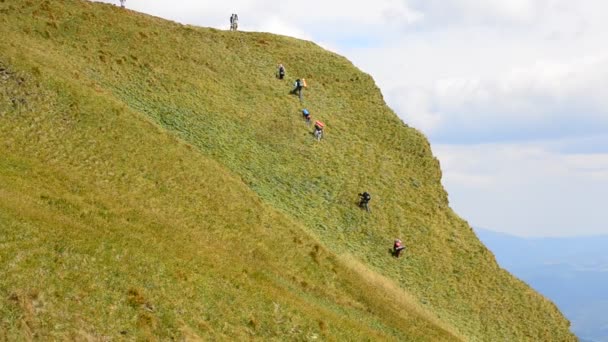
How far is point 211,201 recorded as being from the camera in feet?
154

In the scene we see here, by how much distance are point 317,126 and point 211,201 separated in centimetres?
2821

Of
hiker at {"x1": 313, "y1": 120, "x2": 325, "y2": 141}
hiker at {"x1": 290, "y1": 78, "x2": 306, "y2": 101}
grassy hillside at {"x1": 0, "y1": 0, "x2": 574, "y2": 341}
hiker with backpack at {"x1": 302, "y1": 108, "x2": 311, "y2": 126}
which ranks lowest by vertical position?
grassy hillside at {"x1": 0, "y1": 0, "x2": 574, "y2": 341}

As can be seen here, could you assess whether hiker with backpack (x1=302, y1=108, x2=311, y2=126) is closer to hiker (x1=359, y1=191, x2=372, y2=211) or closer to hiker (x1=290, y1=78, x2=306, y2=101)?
hiker (x1=290, y1=78, x2=306, y2=101)

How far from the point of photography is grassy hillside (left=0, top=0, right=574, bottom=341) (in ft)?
84.4

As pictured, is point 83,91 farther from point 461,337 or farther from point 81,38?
point 461,337

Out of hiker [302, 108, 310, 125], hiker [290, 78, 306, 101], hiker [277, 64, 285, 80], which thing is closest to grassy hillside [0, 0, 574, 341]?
hiker [290, 78, 306, 101]

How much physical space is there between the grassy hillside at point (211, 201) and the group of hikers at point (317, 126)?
3.45 ft

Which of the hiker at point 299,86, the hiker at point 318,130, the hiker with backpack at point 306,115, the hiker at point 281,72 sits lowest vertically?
the hiker at point 318,130

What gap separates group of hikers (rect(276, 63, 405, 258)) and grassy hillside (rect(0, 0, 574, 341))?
3.45 feet

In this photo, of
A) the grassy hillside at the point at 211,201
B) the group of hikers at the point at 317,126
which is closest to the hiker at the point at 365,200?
the group of hikers at the point at 317,126

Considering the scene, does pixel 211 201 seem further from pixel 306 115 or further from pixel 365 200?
pixel 306 115

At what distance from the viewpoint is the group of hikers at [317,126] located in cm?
6006

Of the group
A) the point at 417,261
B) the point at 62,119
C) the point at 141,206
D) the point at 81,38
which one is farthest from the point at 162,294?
the point at 81,38

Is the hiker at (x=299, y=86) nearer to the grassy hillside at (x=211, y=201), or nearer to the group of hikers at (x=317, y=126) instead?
the group of hikers at (x=317, y=126)
